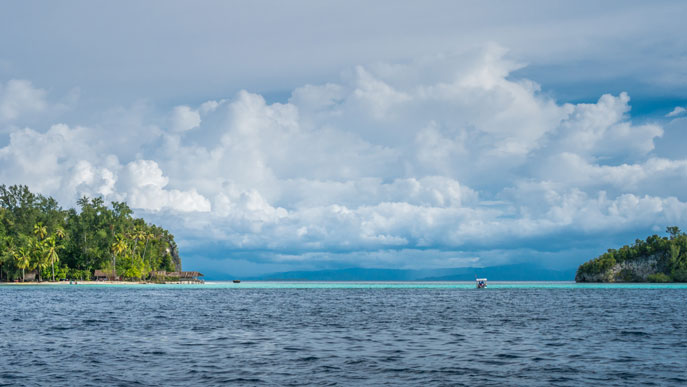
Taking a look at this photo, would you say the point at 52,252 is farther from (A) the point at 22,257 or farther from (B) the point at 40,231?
(A) the point at 22,257

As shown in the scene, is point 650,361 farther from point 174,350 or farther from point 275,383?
point 174,350

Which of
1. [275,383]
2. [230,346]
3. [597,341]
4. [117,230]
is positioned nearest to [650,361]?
[597,341]

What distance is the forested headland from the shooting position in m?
175

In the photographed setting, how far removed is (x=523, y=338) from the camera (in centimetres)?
4072

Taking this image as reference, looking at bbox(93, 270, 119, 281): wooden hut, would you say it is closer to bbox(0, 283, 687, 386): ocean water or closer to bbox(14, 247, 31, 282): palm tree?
bbox(14, 247, 31, 282): palm tree

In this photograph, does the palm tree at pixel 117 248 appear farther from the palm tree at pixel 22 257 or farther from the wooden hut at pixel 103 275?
the palm tree at pixel 22 257

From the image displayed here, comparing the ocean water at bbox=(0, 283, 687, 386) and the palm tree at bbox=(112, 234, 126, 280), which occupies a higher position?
the palm tree at bbox=(112, 234, 126, 280)

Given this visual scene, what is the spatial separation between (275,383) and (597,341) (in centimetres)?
2574

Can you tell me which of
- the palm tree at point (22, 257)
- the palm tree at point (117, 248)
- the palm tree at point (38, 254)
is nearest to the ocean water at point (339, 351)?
the palm tree at point (22, 257)

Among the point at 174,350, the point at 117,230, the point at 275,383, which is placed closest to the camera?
the point at 275,383

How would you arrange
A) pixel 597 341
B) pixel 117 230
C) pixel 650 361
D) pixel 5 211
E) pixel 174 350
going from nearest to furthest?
1. pixel 650 361
2. pixel 174 350
3. pixel 597 341
4. pixel 5 211
5. pixel 117 230

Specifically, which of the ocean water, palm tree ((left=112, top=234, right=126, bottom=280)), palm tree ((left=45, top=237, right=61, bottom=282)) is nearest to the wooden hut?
palm tree ((left=112, top=234, right=126, bottom=280))

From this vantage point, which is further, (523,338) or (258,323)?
(258,323)

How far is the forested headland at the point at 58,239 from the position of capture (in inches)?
6884
